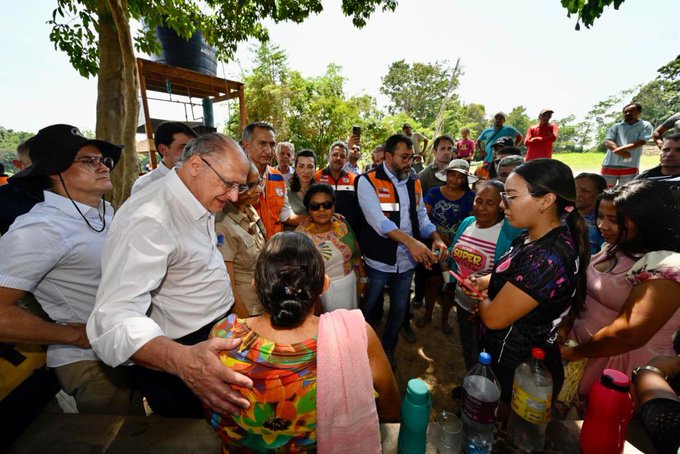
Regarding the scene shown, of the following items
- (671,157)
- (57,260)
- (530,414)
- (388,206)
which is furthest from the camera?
(388,206)

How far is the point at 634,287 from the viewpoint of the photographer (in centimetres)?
158

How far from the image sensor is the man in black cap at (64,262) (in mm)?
1397

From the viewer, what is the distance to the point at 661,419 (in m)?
1.13

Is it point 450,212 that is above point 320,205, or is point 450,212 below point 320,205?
below

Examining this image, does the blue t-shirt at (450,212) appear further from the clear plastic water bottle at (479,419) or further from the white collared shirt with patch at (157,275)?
the white collared shirt with patch at (157,275)

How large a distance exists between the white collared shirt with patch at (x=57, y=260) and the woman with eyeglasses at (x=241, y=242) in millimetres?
755

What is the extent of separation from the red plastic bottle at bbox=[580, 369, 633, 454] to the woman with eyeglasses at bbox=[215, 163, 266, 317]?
193 centimetres

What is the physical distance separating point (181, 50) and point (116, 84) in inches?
245

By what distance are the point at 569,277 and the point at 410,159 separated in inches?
77.2

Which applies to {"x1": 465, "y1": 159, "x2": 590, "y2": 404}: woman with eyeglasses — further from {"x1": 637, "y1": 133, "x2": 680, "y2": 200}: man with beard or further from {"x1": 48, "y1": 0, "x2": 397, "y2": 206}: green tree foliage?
{"x1": 48, "y1": 0, "x2": 397, "y2": 206}: green tree foliage

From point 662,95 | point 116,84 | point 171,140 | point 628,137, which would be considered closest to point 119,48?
point 116,84

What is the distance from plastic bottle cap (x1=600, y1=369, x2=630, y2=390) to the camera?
111cm

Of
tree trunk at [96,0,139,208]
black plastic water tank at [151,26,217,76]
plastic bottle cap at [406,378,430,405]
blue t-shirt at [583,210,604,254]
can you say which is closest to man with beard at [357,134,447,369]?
blue t-shirt at [583,210,604,254]

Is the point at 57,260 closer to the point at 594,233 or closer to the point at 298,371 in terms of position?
the point at 298,371
